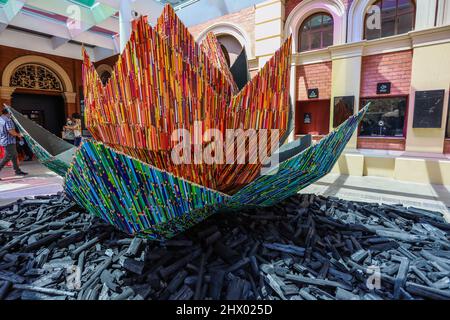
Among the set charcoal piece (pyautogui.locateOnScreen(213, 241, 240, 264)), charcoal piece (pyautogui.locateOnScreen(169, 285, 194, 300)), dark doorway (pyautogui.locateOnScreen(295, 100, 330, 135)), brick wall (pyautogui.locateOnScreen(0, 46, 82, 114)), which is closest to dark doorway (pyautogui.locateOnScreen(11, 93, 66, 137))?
brick wall (pyautogui.locateOnScreen(0, 46, 82, 114))

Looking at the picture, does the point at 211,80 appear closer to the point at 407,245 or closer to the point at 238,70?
the point at 238,70

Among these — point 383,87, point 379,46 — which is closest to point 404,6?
point 379,46

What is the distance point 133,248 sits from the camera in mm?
1953

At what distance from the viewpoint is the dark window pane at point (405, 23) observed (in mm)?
6562

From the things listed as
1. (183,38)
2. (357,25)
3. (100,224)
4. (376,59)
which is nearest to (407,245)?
(183,38)

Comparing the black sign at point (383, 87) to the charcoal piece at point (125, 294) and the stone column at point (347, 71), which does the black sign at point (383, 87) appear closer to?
the stone column at point (347, 71)

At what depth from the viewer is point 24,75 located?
11.4 metres

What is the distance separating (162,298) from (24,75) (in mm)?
13772

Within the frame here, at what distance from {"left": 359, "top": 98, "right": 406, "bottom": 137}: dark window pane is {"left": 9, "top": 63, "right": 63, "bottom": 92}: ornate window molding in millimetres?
13219

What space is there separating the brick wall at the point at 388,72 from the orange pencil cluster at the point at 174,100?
259 inches

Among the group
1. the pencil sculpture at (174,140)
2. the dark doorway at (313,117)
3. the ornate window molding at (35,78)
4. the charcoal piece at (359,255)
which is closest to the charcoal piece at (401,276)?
the charcoal piece at (359,255)

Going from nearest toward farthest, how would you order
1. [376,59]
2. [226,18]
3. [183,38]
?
[183,38], [376,59], [226,18]

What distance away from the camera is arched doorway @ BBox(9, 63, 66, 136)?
11.3 m

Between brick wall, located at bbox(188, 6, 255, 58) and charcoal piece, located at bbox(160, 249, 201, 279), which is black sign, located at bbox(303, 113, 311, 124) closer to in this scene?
brick wall, located at bbox(188, 6, 255, 58)
